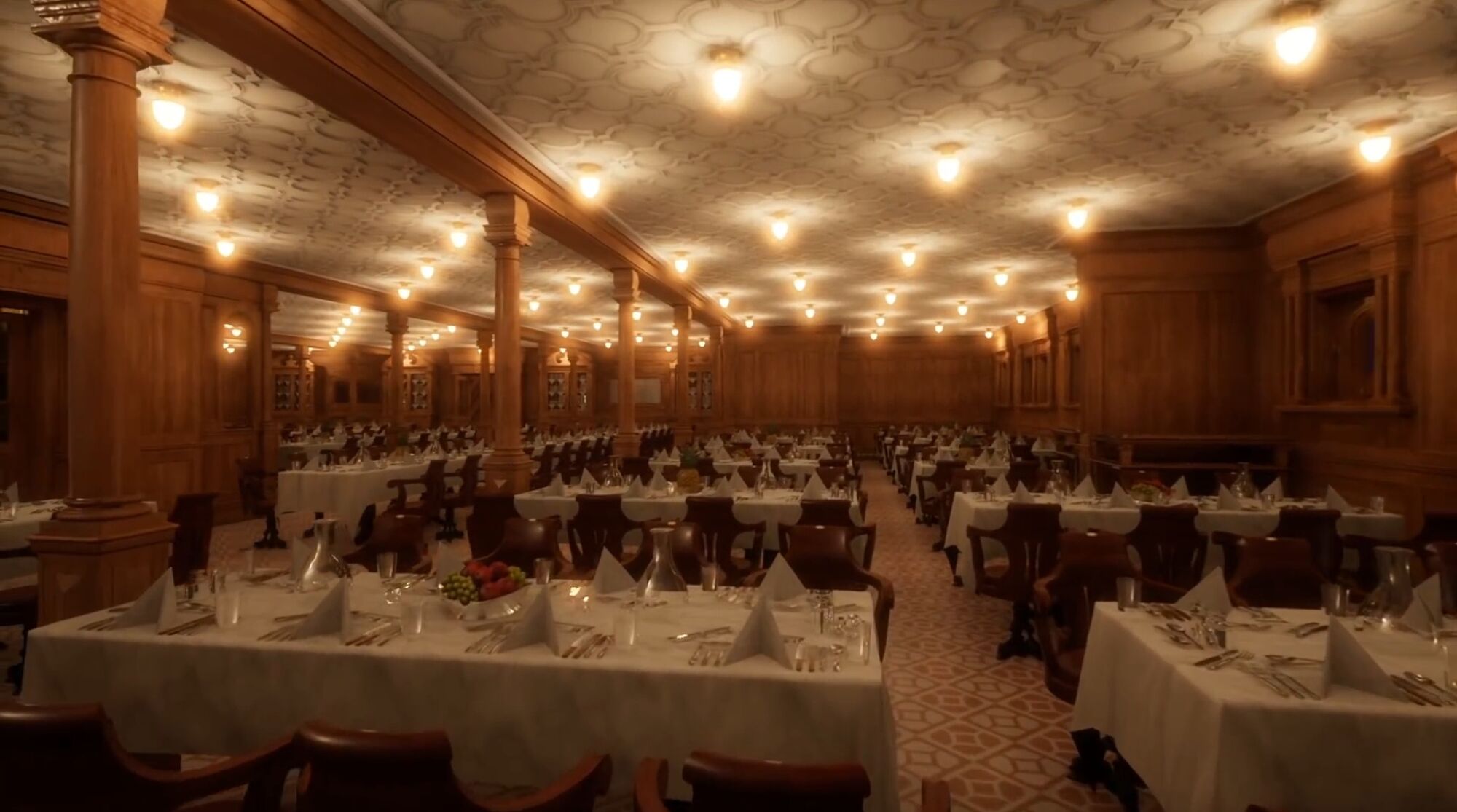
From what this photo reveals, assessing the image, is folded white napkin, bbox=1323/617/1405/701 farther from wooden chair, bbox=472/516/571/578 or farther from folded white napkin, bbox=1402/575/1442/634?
wooden chair, bbox=472/516/571/578

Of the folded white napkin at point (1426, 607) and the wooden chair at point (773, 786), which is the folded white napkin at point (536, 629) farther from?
the folded white napkin at point (1426, 607)

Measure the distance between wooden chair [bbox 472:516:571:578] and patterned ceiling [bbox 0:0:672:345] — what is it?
10.7 feet

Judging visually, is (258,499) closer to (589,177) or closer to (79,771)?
(589,177)

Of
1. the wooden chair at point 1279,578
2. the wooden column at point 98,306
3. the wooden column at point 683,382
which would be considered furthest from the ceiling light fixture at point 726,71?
the wooden column at point 683,382

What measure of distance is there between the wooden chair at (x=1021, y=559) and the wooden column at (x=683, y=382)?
849cm

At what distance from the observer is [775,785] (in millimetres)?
1321

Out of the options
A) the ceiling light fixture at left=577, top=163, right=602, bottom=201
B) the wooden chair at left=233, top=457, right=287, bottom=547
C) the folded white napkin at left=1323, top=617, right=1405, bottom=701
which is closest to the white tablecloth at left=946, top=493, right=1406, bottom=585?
the folded white napkin at left=1323, top=617, right=1405, bottom=701

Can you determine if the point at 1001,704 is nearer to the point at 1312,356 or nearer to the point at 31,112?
the point at 1312,356

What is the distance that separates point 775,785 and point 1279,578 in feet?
10.4

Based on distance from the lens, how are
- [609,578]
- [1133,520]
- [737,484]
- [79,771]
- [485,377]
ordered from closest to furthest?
[79,771] → [609,578] → [1133,520] → [737,484] → [485,377]

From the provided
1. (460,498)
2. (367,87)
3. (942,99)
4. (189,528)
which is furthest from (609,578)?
(460,498)

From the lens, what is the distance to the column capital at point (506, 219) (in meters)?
6.54

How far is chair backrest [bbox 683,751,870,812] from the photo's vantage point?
52.1 inches

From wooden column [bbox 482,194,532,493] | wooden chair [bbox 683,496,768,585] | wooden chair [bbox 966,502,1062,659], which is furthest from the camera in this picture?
wooden column [bbox 482,194,532,493]
